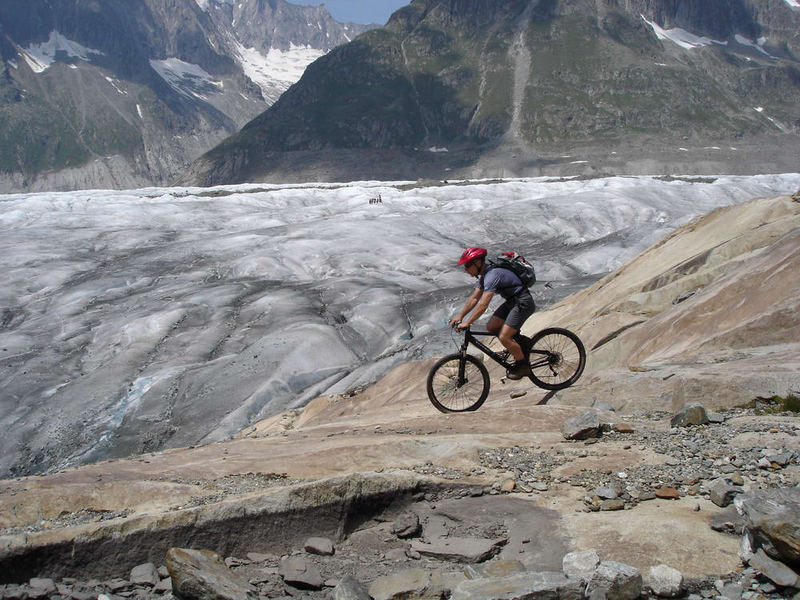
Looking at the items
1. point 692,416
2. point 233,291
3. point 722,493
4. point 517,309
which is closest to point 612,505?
point 722,493

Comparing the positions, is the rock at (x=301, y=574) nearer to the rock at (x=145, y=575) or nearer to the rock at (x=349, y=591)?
the rock at (x=349, y=591)

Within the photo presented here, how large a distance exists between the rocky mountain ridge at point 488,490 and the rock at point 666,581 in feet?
0.15

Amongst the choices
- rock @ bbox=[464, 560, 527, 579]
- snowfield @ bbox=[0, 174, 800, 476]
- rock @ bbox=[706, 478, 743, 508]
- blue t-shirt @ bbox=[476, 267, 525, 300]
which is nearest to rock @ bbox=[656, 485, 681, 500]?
rock @ bbox=[706, 478, 743, 508]

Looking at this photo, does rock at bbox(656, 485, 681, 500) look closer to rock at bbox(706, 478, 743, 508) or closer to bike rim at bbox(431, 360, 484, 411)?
rock at bbox(706, 478, 743, 508)

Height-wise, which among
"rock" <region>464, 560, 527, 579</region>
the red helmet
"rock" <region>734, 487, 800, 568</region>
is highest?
the red helmet

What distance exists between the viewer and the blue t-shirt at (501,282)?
9.68 meters

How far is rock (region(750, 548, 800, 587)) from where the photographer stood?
412 centimetres

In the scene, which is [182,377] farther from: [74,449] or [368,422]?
[368,422]

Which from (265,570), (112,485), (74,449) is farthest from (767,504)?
(74,449)

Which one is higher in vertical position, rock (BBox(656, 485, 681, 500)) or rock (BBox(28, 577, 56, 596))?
rock (BBox(28, 577, 56, 596))

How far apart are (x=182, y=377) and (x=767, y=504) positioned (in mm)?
30479

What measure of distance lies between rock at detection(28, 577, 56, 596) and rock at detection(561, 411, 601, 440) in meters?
5.66

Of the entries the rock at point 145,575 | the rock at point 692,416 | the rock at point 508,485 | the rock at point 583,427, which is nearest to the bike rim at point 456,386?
the rock at point 583,427

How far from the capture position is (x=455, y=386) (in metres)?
10.7
